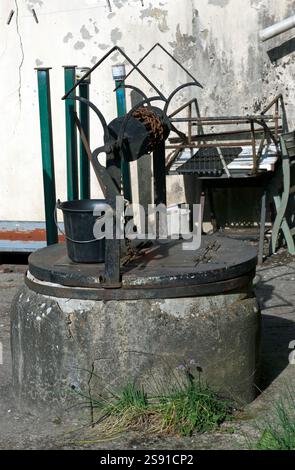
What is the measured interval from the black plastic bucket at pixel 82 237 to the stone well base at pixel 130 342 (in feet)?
1.19

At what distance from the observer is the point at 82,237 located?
495 cm

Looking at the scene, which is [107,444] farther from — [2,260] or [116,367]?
[2,260]

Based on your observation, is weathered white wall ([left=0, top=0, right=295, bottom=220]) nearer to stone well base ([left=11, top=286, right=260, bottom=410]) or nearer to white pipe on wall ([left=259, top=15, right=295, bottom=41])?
white pipe on wall ([left=259, top=15, right=295, bottom=41])

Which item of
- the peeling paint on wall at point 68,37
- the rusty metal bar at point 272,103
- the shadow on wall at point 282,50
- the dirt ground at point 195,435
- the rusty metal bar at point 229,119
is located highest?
the peeling paint on wall at point 68,37

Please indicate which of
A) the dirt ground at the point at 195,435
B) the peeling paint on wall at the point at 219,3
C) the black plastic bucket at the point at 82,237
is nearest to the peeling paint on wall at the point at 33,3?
the peeling paint on wall at the point at 219,3

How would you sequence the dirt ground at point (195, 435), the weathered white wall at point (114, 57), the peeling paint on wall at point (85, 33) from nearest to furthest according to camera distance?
the dirt ground at point (195, 435) < the weathered white wall at point (114, 57) < the peeling paint on wall at point (85, 33)

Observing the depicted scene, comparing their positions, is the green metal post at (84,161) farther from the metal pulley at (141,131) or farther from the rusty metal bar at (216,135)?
the metal pulley at (141,131)


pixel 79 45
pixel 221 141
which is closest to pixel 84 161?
pixel 79 45

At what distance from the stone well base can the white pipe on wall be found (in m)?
4.31

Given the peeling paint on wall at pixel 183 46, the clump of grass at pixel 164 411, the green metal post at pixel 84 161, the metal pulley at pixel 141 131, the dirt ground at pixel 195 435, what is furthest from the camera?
the peeling paint on wall at pixel 183 46

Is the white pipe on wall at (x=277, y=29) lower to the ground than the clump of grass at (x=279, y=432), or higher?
higher

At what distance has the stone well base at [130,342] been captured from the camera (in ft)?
15.2

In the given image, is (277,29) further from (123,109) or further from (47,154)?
(47,154)
